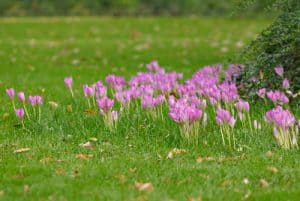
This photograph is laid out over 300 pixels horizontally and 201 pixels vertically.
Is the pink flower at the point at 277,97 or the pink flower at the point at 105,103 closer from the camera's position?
the pink flower at the point at 105,103

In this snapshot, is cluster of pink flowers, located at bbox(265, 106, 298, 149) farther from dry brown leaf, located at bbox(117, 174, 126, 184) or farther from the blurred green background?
the blurred green background

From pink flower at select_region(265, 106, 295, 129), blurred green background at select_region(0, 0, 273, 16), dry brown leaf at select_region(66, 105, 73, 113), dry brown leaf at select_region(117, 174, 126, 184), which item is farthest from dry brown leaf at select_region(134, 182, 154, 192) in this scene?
blurred green background at select_region(0, 0, 273, 16)

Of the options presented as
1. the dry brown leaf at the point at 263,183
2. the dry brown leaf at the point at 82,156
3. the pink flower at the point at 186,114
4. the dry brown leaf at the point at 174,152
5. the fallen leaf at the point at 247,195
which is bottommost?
the fallen leaf at the point at 247,195

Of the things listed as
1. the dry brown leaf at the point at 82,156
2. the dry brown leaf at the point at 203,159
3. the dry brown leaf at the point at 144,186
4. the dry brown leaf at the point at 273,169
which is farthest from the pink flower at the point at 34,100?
the dry brown leaf at the point at 273,169

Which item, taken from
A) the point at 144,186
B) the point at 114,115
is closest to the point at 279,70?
the point at 114,115

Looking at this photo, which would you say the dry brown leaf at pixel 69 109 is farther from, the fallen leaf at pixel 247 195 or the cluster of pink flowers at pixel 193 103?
the fallen leaf at pixel 247 195

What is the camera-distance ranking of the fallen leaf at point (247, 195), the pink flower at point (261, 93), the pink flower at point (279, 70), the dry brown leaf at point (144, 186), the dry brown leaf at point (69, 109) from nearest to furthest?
the fallen leaf at point (247, 195)
the dry brown leaf at point (144, 186)
the pink flower at point (261, 93)
the pink flower at point (279, 70)
the dry brown leaf at point (69, 109)

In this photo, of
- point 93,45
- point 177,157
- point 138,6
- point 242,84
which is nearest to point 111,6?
point 138,6

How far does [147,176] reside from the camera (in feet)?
17.5

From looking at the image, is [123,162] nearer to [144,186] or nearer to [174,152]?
[174,152]

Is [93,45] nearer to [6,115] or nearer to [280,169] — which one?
[6,115]

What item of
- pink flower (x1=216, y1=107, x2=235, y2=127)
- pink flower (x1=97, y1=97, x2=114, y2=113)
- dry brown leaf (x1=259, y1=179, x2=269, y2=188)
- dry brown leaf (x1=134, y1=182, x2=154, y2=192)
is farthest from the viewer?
pink flower (x1=97, y1=97, x2=114, y2=113)

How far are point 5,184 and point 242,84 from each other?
3.95 metres

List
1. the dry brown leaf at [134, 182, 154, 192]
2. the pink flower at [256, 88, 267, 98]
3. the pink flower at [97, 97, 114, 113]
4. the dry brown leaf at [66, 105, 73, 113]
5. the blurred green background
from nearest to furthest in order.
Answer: the dry brown leaf at [134, 182, 154, 192]
the pink flower at [97, 97, 114, 113]
the pink flower at [256, 88, 267, 98]
the dry brown leaf at [66, 105, 73, 113]
the blurred green background
